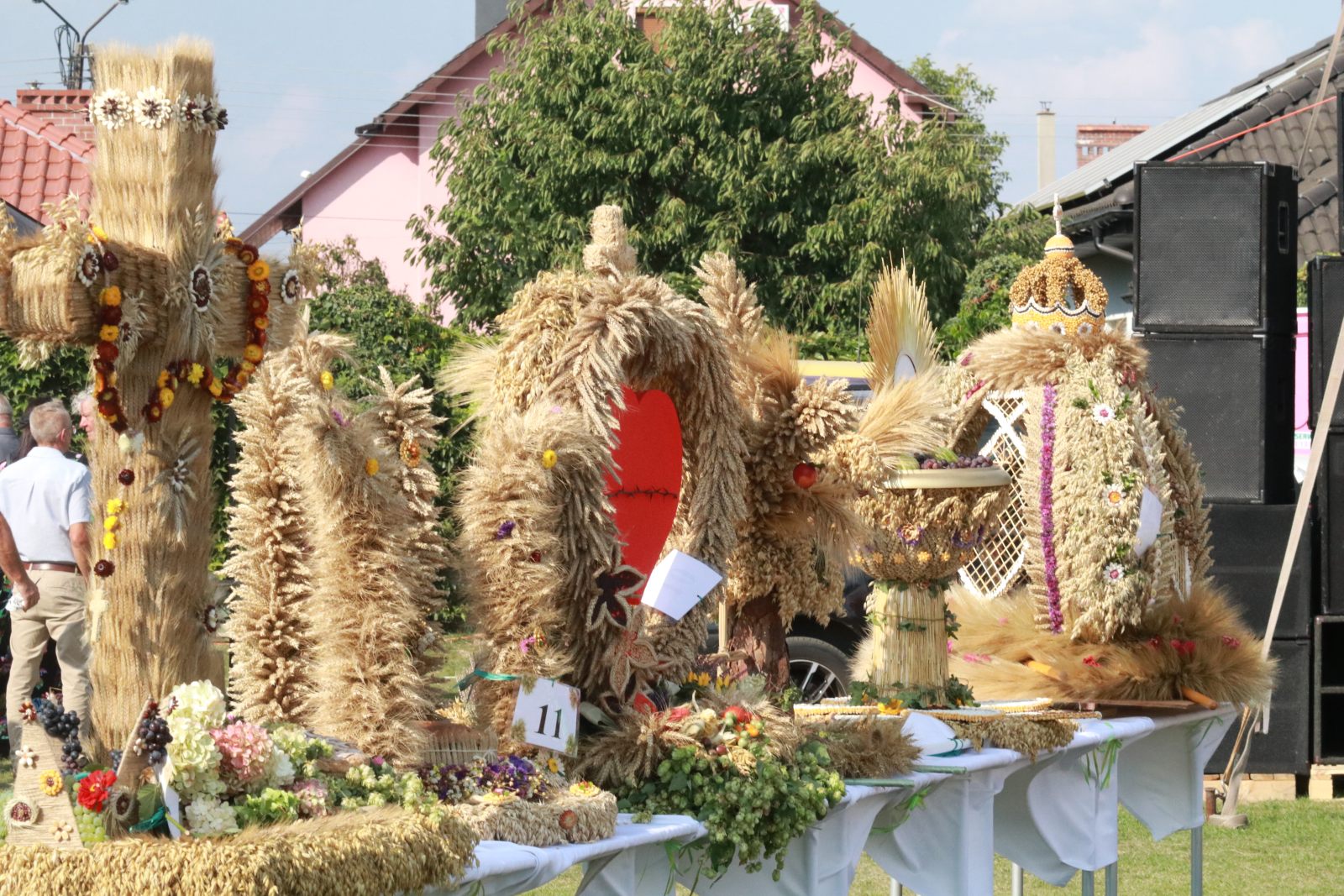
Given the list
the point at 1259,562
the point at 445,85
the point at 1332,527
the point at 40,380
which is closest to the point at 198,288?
the point at 1259,562

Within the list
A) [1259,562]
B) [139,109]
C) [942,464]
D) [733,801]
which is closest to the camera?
[139,109]

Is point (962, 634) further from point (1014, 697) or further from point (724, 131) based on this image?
point (724, 131)

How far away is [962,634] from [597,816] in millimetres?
2334

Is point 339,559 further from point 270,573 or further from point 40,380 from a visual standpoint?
point 40,380

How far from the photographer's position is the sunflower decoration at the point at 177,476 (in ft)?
8.65

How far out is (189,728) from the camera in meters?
2.10

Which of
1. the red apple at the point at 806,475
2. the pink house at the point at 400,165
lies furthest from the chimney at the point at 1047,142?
the red apple at the point at 806,475

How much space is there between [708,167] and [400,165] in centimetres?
1000

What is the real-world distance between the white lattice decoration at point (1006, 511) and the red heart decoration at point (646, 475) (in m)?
1.52

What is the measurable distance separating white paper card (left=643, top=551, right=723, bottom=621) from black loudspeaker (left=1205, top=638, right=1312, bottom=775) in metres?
4.30

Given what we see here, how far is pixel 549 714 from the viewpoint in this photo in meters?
2.75

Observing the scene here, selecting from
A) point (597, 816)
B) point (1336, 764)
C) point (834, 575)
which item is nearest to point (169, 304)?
point (597, 816)

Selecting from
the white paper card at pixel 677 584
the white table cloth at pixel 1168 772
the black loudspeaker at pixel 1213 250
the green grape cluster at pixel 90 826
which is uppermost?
the black loudspeaker at pixel 1213 250

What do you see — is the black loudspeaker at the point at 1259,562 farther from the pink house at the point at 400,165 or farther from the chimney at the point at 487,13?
the chimney at the point at 487,13
